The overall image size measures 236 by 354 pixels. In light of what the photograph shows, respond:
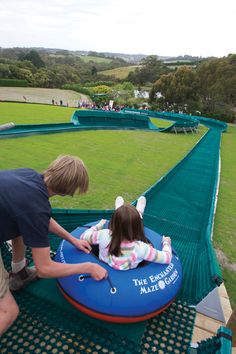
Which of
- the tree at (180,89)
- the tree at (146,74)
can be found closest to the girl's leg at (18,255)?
the tree at (180,89)

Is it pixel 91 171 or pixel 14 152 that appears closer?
pixel 91 171

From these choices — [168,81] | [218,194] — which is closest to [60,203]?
[218,194]

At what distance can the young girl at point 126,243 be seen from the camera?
2.09 m

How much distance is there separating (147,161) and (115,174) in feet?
7.41

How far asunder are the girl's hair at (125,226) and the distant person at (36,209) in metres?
0.27

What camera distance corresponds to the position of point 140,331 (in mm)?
2180

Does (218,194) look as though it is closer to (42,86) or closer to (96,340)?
(96,340)

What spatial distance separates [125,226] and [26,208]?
79cm

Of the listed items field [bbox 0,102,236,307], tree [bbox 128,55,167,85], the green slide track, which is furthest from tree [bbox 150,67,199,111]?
tree [bbox 128,55,167,85]

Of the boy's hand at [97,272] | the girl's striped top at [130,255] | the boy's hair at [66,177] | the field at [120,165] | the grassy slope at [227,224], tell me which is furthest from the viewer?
the field at [120,165]

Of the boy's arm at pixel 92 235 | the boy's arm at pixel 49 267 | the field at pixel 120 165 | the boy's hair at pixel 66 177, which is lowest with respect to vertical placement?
the field at pixel 120 165

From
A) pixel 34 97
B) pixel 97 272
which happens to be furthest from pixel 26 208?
pixel 34 97

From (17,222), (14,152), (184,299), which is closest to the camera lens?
(17,222)

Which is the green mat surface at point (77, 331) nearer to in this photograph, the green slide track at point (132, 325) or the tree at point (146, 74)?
the green slide track at point (132, 325)
